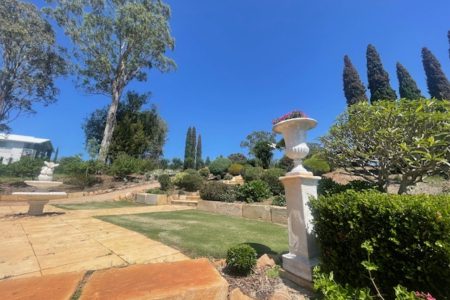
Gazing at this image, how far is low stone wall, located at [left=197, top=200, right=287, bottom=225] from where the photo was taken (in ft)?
20.0

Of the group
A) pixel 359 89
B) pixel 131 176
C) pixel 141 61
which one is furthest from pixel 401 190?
pixel 359 89

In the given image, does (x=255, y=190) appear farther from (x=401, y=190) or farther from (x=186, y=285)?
(x=186, y=285)

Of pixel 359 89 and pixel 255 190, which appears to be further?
pixel 359 89

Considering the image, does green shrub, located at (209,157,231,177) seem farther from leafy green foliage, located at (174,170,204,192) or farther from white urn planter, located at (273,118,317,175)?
white urn planter, located at (273,118,317,175)

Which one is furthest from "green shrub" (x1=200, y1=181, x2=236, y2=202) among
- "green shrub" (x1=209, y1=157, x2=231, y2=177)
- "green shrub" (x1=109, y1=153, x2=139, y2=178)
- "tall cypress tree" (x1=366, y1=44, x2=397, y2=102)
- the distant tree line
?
"tall cypress tree" (x1=366, y1=44, x2=397, y2=102)

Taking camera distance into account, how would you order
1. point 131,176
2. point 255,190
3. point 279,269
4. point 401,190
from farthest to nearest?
point 131,176, point 255,190, point 401,190, point 279,269

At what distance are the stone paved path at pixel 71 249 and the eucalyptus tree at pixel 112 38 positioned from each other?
1399 cm

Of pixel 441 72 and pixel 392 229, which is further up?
pixel 441 72

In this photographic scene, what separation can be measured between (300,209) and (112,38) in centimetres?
2166

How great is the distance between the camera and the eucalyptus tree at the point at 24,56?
16.9 m

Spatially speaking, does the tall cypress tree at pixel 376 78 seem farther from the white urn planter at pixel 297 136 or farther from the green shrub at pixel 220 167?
the white urn planter at pixel 297 136

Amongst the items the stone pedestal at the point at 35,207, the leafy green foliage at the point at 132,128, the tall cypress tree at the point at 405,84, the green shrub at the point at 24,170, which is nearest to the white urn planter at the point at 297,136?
the stone pedestal at the point at 35,207

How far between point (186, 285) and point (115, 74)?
68.1ft

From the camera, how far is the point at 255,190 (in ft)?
25.8
